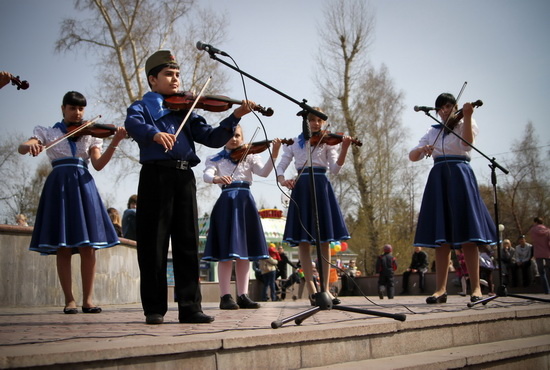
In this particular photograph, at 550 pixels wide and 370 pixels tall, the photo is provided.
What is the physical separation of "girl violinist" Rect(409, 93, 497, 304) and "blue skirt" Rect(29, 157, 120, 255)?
3466 millimetres

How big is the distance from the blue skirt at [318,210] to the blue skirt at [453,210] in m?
0.92

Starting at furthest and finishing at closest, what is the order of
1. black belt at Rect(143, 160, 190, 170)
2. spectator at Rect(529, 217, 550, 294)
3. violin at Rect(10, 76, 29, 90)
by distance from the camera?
spectator at Rect(529, 217, 550, 294), violin at Rect(10, 76, 29, 90), black belt at Rect(143, 160, 190, 170)

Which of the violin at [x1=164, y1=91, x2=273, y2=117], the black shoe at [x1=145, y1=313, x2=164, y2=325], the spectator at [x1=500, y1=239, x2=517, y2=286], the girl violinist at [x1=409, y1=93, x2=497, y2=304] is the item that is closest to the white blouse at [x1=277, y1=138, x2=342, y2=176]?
the girl violinist at [x1=409, y1=93, x2=497, y2=304]

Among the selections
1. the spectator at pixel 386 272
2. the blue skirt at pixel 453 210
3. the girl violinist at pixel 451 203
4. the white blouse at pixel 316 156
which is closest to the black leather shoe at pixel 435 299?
the girl violinist at pixel 451 203

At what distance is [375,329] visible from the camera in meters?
3.77

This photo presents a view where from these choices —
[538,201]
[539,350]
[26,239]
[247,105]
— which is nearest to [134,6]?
[26,239]

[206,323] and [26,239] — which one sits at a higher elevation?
[26,239]

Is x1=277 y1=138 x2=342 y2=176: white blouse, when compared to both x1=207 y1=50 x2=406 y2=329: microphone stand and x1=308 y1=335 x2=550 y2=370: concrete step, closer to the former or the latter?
x1=207 y1=50 x2=406 y2=329: microphone stand

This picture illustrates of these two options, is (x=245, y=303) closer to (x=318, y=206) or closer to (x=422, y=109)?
(x=318, y=206)

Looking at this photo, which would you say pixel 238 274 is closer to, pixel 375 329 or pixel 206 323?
pixel 206 323

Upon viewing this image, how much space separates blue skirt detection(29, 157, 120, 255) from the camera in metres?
5.81

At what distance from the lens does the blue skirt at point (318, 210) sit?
6.59 metres

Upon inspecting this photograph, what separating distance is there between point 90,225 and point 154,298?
2075mm

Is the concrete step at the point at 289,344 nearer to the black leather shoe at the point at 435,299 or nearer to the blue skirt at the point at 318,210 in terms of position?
the black leather shoe at the point at 435,299
